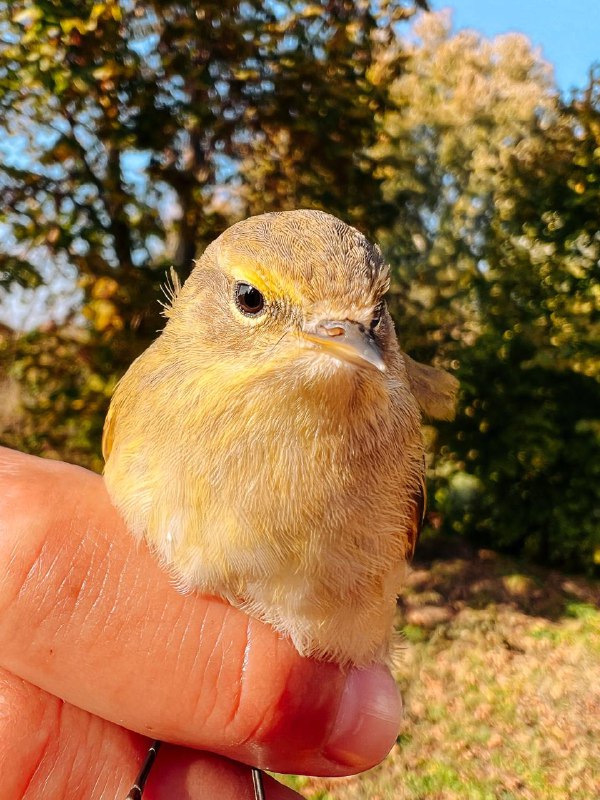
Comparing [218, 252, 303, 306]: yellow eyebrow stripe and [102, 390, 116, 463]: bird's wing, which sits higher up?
[218, 252, 303, 306]: yellow eyebrow stripe

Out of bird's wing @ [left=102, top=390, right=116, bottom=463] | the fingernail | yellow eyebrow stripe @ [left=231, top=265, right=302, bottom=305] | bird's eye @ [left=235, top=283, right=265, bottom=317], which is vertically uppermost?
yellow eyebrow stripe @ [left=231, top=265, right=302, bottom=305]

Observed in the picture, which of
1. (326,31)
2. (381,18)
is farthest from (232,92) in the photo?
(381,18)

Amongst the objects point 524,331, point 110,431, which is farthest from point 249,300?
point 524,331

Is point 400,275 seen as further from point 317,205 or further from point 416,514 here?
point 416,514

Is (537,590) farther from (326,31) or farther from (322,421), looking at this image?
(322,421)

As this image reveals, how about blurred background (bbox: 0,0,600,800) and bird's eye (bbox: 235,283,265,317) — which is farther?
blurred background (bbox: 0,0,600,800)

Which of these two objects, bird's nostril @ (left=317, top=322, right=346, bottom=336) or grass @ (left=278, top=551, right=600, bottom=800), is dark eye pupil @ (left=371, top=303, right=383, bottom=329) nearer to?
bird's nostril @ (left=317, top=322, right=346, bottom=336)

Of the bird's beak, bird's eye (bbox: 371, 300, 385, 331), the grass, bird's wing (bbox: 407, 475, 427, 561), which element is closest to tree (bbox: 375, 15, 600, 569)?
the grass

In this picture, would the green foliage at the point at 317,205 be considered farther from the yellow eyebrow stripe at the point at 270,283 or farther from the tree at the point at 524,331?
the yellow eyebrow stripe at the point at 270,283
